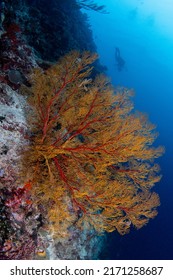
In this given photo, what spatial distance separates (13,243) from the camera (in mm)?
3469

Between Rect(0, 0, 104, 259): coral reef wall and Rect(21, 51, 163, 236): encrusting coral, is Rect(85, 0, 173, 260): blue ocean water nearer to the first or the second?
Rect(21, 51, 163, 236): encrusting coral

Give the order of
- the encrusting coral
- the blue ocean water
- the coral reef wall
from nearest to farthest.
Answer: the coral reef wall, the encrusting coral, the blue ocean water

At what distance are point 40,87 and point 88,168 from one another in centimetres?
213

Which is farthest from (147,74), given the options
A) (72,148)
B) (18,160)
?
(18,160)

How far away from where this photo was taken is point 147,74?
64.2 m

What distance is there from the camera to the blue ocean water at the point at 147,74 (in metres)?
15.5

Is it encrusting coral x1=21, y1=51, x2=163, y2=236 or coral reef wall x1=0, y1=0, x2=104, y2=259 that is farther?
encrusting coral x1=21, y1=51, x2=163, y2=236

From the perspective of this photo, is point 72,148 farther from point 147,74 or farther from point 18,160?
point 147,74

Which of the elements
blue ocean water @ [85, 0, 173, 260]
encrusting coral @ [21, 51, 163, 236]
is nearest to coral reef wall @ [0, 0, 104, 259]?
encrusting coral @ [21, 51, 163, 236]

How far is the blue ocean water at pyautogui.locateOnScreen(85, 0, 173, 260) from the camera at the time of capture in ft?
50.7

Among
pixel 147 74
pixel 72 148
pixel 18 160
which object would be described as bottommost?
pixel 18 160
